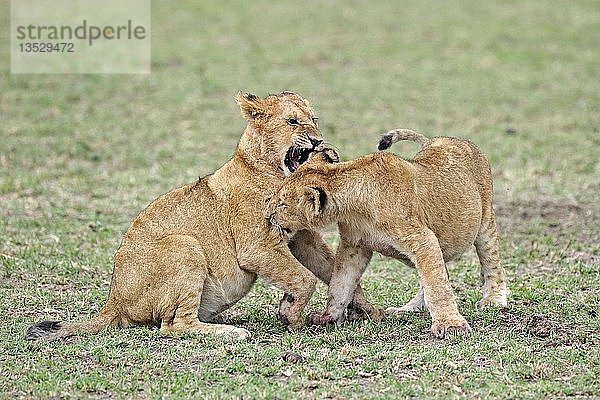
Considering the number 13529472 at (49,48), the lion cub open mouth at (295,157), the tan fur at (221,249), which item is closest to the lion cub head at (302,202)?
the tan fur at (221,249)

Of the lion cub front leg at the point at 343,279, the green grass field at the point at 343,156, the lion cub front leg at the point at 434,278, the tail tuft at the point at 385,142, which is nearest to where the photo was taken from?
the green grass field at the point at 343,156

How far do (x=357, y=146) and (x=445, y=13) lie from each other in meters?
9.27

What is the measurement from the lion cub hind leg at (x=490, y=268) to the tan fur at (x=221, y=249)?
122 centimetres

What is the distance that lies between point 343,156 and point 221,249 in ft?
19.7

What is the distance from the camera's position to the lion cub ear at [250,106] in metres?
7.39

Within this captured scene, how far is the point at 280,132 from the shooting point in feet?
24.1

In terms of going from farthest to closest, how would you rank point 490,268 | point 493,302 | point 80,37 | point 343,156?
point 80,37
point 343,156
point 490,268
point 493,302

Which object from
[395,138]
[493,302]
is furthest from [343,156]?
[493,302]

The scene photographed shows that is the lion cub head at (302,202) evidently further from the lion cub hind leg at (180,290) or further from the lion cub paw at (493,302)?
the lion cub paw at (493,302)

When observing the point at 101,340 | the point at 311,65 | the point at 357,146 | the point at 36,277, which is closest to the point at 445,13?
the point at 311,65

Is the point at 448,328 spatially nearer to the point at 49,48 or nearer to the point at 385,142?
the point at 385,142

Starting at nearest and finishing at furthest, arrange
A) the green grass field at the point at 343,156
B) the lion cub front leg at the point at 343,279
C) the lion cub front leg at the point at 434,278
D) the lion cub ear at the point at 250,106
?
the green grass field at the point at 343,156 → the lion cub front leg at the point at 434,278 → the lion cub front leg at the point at 343,279 → the lion cub ear at the point at 250,106

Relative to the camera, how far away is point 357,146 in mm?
13703

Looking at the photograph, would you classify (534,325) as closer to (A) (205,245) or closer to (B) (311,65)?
(A) (205,245)
